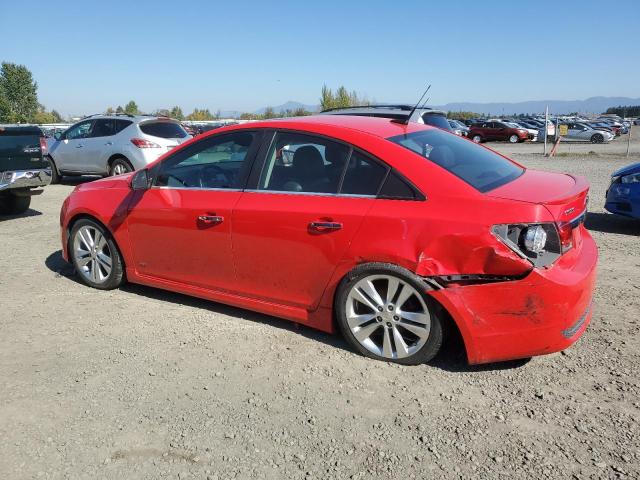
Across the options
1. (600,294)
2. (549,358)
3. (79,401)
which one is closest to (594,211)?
(600,294)

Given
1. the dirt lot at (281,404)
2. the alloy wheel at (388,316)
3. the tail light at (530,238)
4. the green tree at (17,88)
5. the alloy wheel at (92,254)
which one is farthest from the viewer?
the green tree at (17,88)

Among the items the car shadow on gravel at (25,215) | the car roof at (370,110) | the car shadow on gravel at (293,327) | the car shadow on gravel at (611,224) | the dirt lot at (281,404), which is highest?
the car roof at (370,110)

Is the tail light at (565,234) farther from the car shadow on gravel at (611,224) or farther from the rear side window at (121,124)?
the rear side window at (121,124)

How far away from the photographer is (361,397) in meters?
3.23

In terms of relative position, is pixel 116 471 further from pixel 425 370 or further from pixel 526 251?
pixel 526 251

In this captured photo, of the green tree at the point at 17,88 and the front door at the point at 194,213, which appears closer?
the front door at the point at 194,213

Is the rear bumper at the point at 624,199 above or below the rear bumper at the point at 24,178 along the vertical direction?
below

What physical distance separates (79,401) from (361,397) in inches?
66.7

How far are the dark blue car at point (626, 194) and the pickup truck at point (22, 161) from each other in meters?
8.25

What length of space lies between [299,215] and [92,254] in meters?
2.50

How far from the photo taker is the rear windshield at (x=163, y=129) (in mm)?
12266

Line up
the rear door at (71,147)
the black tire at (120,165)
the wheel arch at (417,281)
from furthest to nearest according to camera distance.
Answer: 1. the rear door at (71,147)
2. the black tire at (120,165)
3. the wheel arch at (417,281)

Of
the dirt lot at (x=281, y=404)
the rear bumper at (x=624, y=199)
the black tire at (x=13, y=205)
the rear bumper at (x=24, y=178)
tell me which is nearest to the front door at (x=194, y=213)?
the dirt lot at (x=281, y=404)

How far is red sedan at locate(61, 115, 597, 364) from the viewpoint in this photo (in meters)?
3.14
